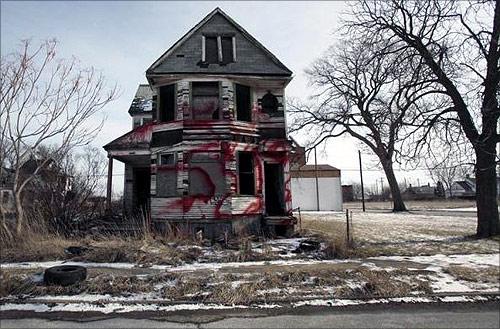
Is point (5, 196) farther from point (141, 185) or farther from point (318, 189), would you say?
point (318, 189)

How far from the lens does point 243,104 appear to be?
15.7 meters

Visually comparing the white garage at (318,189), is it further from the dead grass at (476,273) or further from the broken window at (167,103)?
the dead grass at (476,273)

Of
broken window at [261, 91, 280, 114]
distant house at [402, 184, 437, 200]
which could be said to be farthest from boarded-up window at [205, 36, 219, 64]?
distant house at [402, 184, 437, 200]

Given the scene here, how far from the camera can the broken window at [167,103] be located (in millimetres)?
15508

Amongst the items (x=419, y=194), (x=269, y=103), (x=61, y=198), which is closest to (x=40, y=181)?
(x=61, y=198)

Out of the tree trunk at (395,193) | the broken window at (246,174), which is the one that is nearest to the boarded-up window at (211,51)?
the broken window at (246,174)

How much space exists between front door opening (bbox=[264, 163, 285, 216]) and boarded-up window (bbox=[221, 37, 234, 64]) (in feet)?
15.6

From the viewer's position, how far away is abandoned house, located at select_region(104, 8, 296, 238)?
14469mm

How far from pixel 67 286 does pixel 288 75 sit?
11.8m

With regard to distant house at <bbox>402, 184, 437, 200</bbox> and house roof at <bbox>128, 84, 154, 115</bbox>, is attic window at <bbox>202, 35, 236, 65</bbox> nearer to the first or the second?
house roof at <bbox>128, 84, 154, 115</bbox>

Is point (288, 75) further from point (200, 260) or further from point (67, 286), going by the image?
point (67, 286)

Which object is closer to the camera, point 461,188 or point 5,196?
point 5,196

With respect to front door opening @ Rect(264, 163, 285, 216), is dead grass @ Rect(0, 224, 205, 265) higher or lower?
lower

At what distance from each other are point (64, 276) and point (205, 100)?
31.2 ft
